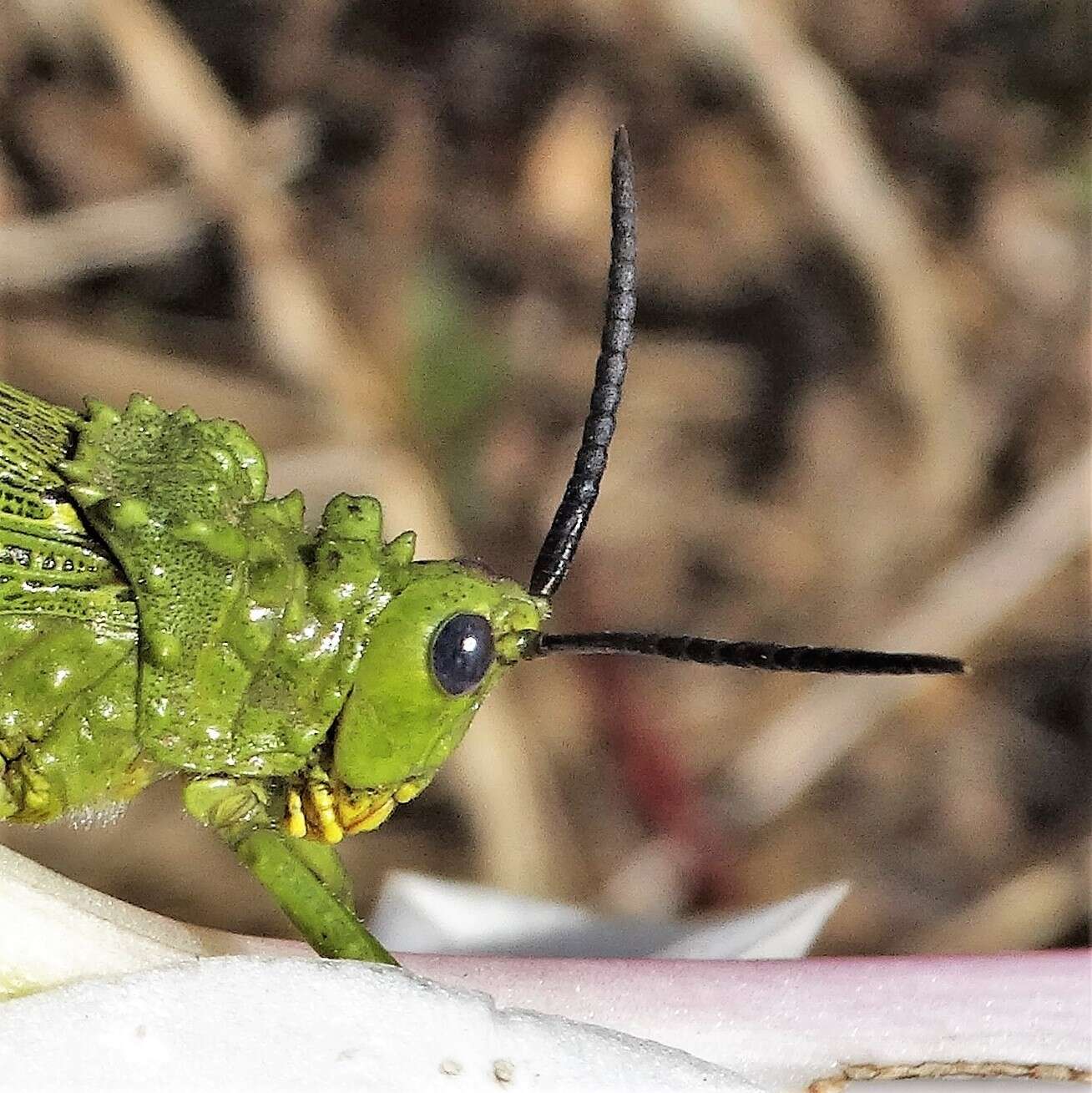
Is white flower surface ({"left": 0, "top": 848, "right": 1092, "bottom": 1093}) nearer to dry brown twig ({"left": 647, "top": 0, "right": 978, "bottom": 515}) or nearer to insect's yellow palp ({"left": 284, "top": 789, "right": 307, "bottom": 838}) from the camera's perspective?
insect's yellow palp ({"left": 284, "top": 789, "right": 307, "bottom": 838})

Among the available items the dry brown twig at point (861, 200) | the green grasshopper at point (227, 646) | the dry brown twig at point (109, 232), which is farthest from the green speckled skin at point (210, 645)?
the dry brown twig at point (861, 200)

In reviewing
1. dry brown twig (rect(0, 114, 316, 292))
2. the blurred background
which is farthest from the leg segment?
dry brown twig (rect(0, 114, 316, 292))

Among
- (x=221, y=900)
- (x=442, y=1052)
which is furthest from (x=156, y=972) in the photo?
(x=221, y=900)

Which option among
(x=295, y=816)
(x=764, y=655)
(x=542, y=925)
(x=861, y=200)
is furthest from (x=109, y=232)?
(x=764, y=655)

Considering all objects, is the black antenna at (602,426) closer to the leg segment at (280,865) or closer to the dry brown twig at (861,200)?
the leg segment at (280,865)

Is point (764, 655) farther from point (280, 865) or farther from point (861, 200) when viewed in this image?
point (861, 200)

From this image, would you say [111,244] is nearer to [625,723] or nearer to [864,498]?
[625,723]

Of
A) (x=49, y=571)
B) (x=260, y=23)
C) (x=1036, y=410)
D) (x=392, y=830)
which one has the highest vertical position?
(x=260, y=23)
